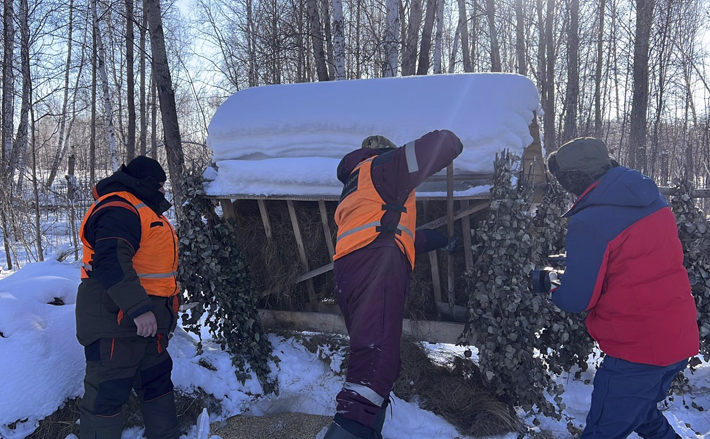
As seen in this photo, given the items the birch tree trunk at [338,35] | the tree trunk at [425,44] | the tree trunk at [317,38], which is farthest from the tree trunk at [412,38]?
the tree trunk at [317,38]

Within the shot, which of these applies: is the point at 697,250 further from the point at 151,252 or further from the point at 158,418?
the point at 158,418

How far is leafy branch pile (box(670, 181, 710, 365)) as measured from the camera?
3592 mm

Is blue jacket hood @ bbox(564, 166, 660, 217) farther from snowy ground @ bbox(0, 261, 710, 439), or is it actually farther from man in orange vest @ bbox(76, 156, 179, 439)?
man in orange vest @ bbox(76, 156, 179, 439)

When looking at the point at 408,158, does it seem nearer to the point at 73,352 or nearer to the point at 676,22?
the point at 73,352

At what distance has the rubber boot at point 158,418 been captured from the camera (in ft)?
9.64

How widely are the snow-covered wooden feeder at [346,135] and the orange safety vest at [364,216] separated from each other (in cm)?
92

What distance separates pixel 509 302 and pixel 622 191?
1.28 meters

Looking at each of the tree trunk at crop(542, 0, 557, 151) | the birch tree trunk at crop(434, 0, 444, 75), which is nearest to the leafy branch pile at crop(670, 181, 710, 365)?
the birch tree trunk at crop(434, 0, 444, 75)

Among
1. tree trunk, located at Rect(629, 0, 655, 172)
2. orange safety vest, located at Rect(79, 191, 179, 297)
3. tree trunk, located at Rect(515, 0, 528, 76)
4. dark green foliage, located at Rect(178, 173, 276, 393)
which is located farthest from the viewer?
tree trunk, located at Rect(515, 0, 528, 76)

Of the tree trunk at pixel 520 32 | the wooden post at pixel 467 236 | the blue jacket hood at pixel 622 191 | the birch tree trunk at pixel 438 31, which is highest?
the tree trunk at pixel 520 32

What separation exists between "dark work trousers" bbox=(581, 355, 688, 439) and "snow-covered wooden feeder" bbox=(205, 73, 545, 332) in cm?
142

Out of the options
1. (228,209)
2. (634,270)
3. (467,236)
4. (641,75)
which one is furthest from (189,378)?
(641,75)

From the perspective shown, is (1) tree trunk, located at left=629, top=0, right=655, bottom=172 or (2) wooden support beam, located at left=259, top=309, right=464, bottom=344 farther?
(1) tree trunk, located at left=629, top=0, right=655, bottom=172

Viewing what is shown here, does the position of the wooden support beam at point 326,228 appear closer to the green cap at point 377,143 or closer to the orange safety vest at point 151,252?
the green cap at point 377,143
